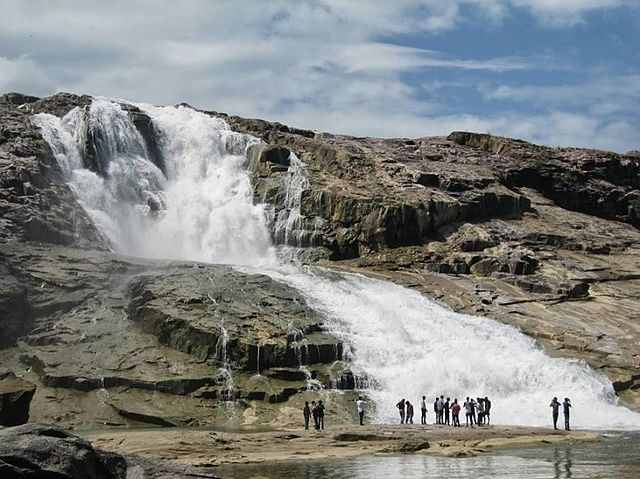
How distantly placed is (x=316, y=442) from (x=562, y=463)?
906cm

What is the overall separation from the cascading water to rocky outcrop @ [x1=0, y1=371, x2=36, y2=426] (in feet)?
52.4

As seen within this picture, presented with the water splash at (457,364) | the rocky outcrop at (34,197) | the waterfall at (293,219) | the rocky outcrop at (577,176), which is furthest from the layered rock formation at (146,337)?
the rocky outcrop at (577,176)

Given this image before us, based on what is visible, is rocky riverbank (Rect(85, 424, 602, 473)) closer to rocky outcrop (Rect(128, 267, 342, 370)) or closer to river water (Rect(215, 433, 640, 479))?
river water (Rect(215, 433, 640, 479))

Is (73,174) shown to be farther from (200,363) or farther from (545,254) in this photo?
(545,254)

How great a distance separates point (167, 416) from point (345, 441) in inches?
404

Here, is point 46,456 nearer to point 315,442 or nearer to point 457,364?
point 315,442

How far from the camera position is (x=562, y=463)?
2489 cm

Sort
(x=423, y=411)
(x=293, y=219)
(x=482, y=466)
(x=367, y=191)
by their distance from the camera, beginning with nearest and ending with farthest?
(x=482, y=466), (x=423, y=411), (x=293, y=219), (x=367, y=191)

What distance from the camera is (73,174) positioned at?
204 ft

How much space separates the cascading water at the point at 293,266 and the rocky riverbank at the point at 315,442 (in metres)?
6.57

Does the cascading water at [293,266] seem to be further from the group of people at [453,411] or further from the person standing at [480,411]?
the person standing at [480,411]

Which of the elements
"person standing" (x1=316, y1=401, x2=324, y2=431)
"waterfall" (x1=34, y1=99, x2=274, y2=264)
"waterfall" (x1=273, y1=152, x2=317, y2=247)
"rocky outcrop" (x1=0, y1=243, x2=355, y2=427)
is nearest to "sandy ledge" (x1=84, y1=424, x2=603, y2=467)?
"person standing" (x1=316, y1=401, x2=324, y2=431)

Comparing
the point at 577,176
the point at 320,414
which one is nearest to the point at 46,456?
the point at 320,414

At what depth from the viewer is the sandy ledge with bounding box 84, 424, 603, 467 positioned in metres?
27.8
